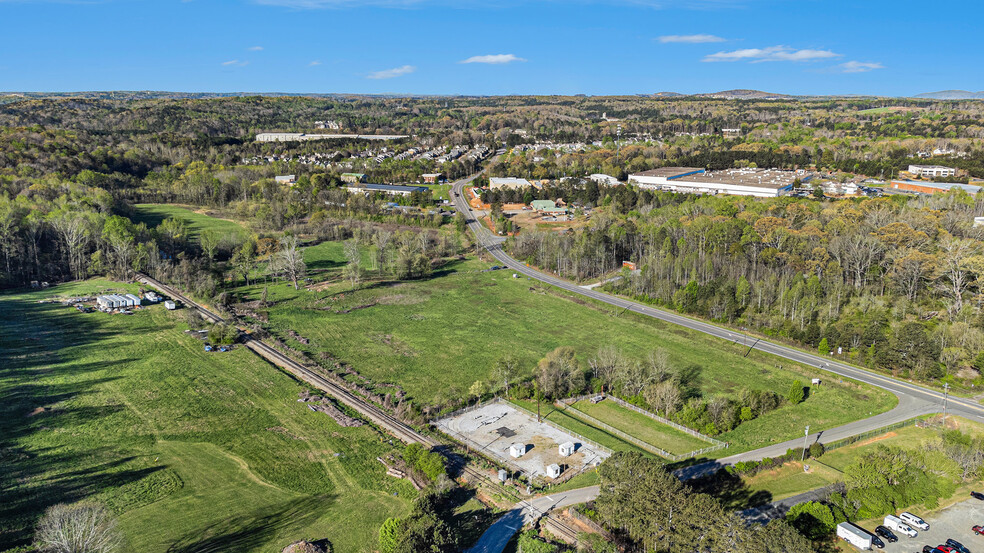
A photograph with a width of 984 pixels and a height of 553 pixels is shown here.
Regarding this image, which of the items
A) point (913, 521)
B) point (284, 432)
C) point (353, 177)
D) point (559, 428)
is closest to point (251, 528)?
point (284, 432)

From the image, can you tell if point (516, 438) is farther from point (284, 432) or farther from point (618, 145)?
point (618, 145)

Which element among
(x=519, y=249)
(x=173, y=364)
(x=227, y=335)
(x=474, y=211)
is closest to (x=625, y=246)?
(x=519, y=249)

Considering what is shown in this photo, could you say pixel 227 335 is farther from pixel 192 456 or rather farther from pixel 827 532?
pixel 827 532

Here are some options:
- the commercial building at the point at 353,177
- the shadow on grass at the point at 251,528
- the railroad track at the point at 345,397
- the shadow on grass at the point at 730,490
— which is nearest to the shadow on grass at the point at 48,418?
the shadow on grass at the point at 251,528

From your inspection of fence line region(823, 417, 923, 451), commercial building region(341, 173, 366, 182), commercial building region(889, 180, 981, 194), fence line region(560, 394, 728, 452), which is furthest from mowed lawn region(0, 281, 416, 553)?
commercial building region(889, 180, 981, 194)

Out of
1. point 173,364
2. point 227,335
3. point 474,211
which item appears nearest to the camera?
point 173,364

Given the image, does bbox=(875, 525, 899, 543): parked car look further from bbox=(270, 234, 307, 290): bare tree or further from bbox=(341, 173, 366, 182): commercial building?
bbox=(341, 173, 366, 182): commercial building

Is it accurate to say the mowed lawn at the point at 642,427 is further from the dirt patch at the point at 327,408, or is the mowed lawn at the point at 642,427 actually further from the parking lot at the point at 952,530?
the dirt patch at the point at 327,408

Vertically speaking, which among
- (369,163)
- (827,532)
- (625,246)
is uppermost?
(369,163)
